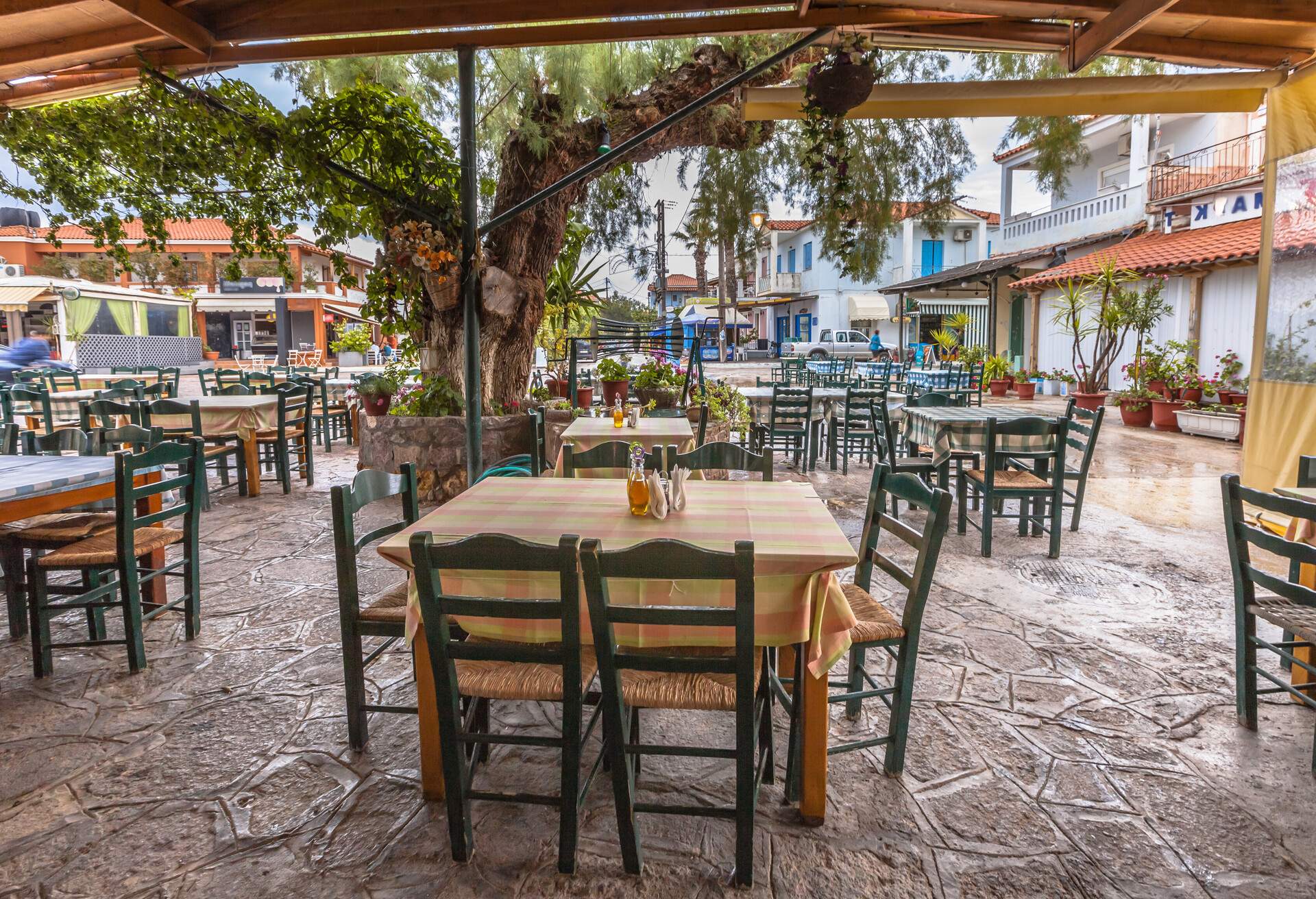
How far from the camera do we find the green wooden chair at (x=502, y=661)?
1695 mm

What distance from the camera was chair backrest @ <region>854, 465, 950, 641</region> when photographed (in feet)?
6.98

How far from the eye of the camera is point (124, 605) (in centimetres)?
298

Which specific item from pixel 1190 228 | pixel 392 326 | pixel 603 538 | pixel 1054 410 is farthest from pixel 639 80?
pixel 1190 228

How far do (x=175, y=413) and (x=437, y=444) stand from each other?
190 cm

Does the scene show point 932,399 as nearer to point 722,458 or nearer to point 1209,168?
point 722,458

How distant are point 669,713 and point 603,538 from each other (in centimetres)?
96

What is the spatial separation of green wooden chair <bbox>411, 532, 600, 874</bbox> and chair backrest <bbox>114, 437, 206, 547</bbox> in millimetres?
1685

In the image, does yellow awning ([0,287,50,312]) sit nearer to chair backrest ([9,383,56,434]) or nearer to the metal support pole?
chair backrest ([9,383,56,434])

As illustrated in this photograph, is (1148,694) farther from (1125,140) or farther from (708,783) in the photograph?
(1125,140)

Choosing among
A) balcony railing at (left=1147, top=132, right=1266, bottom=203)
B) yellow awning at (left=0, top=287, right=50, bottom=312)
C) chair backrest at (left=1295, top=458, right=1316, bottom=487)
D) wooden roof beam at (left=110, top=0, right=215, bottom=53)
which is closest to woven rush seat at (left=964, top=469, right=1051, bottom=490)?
chair backrest at (left=1295, top=458, right=1316, bottom=487)

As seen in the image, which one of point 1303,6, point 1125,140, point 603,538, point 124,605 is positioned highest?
point 1125,140

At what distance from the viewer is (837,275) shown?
23.9 m

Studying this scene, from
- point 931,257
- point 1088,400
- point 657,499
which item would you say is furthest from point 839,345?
point 657,499

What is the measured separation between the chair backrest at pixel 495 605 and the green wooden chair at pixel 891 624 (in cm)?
68
